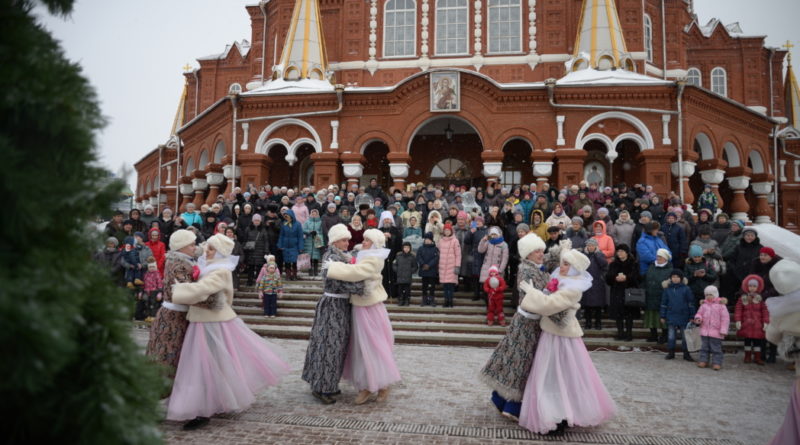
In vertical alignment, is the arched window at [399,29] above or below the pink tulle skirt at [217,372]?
above

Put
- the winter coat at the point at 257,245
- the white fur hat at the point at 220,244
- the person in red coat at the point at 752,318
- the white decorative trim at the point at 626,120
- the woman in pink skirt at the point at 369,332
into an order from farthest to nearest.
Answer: the white decorative trim at the point at 626,120 < the winter coat at the point at 257,245 < the person in red coat at the point at 752,318 < the woman in pink skirt at the point at 369,332 < the white fur hat at the point at 220,244

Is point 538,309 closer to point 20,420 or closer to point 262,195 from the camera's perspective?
point 20,420

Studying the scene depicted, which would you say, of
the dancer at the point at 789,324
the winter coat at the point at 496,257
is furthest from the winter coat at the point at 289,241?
the dancer at the point at 789,324

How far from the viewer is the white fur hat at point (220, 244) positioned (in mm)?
5195

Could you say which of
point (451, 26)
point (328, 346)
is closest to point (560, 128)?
point (451, 26)

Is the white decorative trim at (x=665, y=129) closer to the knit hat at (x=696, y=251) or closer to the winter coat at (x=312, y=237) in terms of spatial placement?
the knit hat at (x=696, y=251)

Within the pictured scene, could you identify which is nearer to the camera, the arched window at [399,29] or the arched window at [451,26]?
the arched window at [451,26]

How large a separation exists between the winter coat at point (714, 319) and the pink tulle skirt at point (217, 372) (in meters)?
6.55

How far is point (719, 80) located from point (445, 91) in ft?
60.5

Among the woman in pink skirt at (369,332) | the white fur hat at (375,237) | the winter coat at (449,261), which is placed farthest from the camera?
the winter coat at (449,261)

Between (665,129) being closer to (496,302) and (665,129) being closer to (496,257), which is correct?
(496,257)

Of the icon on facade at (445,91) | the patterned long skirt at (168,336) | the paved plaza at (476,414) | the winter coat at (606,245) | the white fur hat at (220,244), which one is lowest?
the paved plaza at (476,414)

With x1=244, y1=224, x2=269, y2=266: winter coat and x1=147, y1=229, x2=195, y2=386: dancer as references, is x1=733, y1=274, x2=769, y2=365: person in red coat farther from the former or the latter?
x1=244, y1=224, x2=269, y2=266: winter coat

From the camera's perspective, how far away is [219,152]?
22.7 metres
